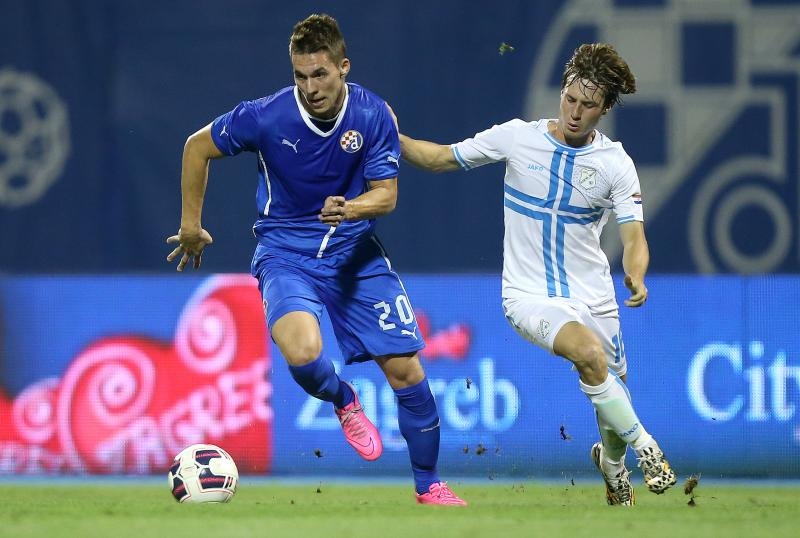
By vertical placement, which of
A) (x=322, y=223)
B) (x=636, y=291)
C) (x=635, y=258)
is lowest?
(x=636, y=291)

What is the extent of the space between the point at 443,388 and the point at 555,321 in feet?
8.70

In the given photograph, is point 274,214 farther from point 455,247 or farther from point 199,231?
point 455,247

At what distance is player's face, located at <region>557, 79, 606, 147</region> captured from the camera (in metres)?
6.24

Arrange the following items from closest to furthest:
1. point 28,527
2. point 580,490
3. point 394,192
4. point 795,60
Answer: point 28,527, point 394,192, point 580,490, point 795,60

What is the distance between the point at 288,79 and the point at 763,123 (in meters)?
2.90

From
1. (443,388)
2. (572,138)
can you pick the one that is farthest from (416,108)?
(572,138)

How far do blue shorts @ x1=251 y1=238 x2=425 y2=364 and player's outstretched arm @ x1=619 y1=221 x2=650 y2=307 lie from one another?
3.17 feet

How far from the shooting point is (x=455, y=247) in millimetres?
8859

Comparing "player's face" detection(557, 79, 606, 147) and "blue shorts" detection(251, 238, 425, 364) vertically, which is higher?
"player's face" detection(557, 79, 606, 147)

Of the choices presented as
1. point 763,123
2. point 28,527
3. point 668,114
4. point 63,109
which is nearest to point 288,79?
point 63,109

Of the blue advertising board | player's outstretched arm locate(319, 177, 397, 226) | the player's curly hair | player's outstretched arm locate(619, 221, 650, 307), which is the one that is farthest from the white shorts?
the blue advertising board

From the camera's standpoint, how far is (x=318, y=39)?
5.89m

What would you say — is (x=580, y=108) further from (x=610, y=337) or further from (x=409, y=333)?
(x=409, y=333)

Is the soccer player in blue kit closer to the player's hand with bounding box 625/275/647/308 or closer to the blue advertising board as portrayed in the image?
the player's hand with bounding box 625/275/647/308
